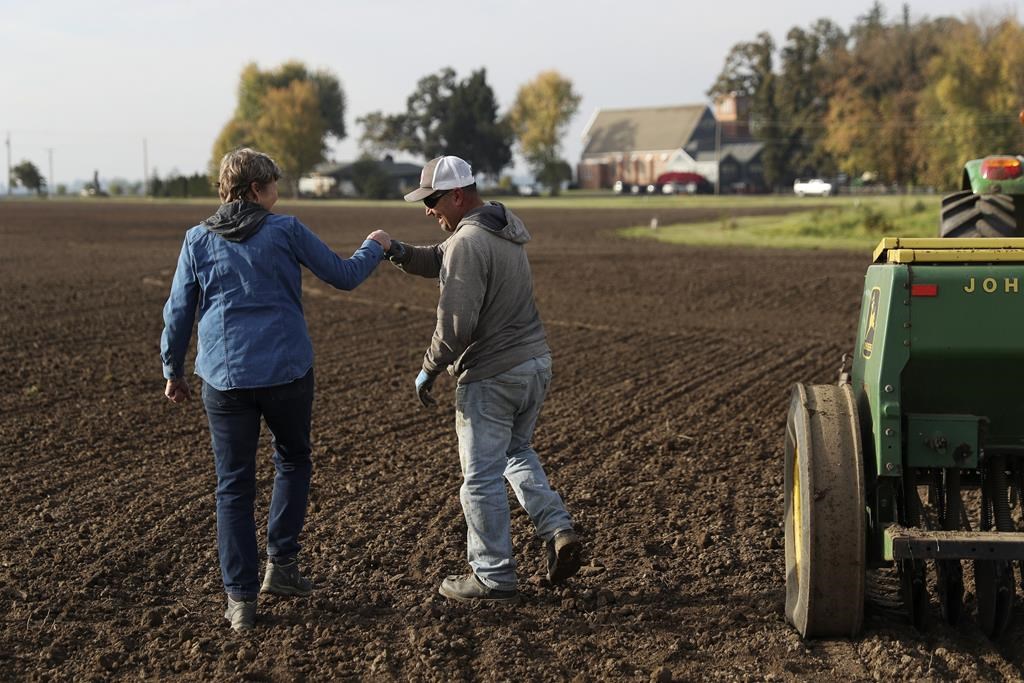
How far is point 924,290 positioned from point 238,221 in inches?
107

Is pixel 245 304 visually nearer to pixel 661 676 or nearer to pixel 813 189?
pixel 661 676

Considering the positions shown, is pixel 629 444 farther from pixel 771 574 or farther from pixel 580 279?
pixel 580 279

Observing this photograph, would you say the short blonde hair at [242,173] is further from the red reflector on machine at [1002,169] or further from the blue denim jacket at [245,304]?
the red reflector on machine at [1002,169]

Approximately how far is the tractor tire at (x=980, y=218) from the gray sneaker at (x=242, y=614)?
6.66 m

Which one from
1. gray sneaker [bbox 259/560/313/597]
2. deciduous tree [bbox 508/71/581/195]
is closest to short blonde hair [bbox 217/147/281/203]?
gray sneaker [bbox 259/560/313/597]

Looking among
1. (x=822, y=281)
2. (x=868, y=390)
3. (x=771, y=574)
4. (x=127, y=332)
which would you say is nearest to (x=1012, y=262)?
(x=868, y=390)

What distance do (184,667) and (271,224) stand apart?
180cm

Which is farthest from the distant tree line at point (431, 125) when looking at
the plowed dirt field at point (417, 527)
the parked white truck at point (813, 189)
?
the plowed dirt field at point (417, 527)

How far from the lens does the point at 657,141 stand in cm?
11950

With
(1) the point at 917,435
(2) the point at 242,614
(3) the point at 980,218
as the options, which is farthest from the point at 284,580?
(3) the point at 980,218

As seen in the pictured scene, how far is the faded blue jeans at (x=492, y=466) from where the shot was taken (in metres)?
5.34

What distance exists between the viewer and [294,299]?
17.2 feet

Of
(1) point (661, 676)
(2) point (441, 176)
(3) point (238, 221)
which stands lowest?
(1) point (661, 676)

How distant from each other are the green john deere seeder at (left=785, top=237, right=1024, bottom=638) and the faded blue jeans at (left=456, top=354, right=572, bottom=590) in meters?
1.16
